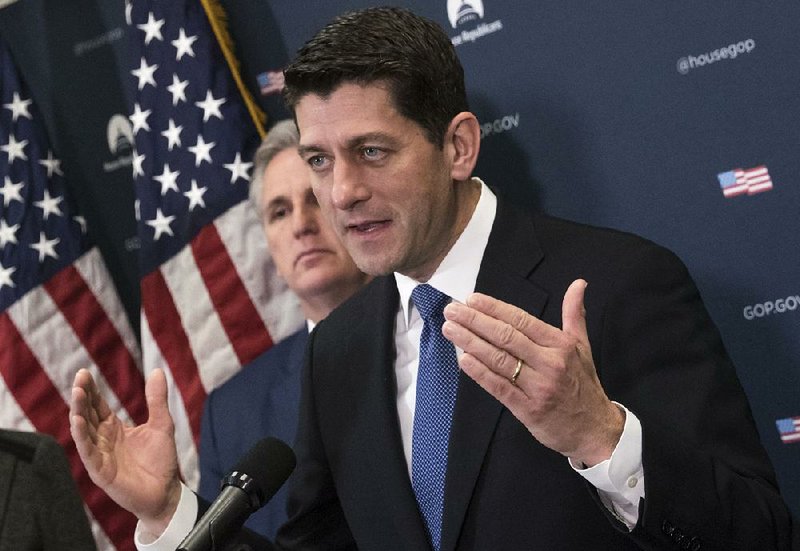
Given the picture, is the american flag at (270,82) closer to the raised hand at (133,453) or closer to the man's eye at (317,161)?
the man's eye at (317,161)

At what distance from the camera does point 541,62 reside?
2.91 m

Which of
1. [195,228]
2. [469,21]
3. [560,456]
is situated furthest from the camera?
[195,228]

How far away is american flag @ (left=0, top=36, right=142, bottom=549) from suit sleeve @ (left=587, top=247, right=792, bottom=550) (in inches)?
81.3

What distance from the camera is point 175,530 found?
2010mm

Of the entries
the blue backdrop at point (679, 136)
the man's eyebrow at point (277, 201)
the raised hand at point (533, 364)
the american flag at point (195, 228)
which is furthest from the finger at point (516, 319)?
the american flag at point (195, 228)

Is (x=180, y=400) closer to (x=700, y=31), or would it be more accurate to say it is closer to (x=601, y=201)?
(x=601, y=201)

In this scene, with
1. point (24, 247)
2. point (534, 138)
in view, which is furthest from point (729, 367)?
point (24, 247)

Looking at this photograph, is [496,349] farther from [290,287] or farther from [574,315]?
[290,287]

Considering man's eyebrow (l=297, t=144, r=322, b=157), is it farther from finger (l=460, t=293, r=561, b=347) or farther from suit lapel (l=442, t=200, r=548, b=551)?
finger (l=460, t=293, r=561, b=347)

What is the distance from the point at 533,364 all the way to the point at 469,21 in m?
1.71

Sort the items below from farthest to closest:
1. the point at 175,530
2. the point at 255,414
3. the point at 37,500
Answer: the point at 255,414 < the point at 175,530 < the point at 37,500

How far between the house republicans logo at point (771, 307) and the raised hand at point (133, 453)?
4.51ft

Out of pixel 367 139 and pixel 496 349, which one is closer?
pixel 496 349

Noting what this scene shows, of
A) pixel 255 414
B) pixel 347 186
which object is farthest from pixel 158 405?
pixel 255 414
